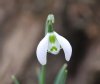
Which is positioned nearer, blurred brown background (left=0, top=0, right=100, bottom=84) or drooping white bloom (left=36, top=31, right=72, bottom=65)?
drooping white bloom (left=36, top=31, right=72, bottom=65)

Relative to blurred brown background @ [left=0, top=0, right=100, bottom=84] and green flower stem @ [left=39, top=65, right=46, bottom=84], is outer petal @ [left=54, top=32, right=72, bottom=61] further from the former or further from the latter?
blurred brown background @ [left=0, top=0, right=100, bottom=84]

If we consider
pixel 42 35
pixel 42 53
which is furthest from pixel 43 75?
pixel 42 35

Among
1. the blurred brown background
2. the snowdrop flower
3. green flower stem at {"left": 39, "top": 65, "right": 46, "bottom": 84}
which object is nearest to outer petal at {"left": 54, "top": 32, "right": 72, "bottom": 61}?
the snowdrop flower

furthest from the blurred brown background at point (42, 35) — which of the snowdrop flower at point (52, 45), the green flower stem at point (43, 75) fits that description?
the snowdrop flower at point (52, 45)

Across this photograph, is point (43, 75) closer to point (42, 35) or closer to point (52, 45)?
point (52, 45)

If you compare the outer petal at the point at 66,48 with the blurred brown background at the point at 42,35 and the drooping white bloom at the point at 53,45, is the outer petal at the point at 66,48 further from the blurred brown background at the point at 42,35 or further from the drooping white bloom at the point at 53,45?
the blurred brown background at the point at 42,35

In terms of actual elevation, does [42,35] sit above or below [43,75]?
above

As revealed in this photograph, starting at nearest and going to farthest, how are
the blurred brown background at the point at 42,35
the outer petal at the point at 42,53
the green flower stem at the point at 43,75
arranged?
the outer petal at the point at 42,53 < the green flower stem at the point at 43,75 < the blurred brown background at the point at 42,35

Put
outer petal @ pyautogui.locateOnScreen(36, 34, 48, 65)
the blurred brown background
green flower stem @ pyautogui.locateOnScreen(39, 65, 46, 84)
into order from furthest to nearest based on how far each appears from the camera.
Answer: the blurred brown background < green flower stem @ pyautogui.locateOnScreen(39, 65, 46, 84) < outer petal @ pyautogui.locateOnScreen(36, 34, 48, 65)

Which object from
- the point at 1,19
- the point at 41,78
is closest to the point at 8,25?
the point at 1,19
